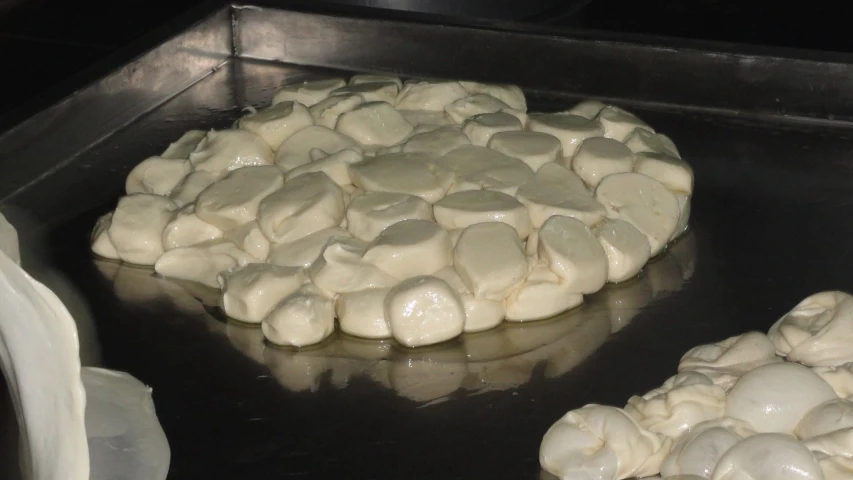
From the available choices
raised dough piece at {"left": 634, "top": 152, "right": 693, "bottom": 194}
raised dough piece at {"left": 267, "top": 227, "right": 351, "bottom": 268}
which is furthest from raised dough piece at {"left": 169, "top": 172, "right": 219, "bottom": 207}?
raised dough piece at {"left": 634, "top": 152, "right": 693, "bottom": 194}

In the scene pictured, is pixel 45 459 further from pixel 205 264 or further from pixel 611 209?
pixel 611 209

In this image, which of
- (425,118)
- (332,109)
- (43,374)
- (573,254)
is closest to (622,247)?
(573,254)

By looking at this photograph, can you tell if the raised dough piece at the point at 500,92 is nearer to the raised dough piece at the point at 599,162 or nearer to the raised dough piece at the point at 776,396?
the raised dough piece at the point at 599,162

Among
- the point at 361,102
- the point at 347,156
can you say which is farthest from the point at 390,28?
the point at 347,156

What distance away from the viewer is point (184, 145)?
214 centimetres

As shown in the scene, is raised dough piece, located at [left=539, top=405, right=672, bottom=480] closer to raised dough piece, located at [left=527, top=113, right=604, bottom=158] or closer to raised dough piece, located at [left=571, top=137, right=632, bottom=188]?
raised dough piece, located at [left=571, top=137, right=632, bottom=188]

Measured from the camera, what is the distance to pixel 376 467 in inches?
56.7

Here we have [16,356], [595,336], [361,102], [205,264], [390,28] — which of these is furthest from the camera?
[390,28]

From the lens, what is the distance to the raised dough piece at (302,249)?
1771 mm

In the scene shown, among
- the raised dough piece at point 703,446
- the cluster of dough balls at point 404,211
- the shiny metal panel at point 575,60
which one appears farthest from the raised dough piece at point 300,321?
the shiny metal panel at point 575,60

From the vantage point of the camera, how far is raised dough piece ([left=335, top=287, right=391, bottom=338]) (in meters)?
1.68

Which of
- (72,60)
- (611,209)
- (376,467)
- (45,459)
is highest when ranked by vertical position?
(45,459)

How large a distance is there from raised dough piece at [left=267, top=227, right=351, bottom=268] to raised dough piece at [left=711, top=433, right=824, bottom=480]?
0.77m

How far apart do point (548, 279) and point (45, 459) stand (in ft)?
3.40
